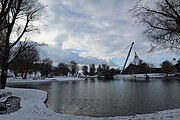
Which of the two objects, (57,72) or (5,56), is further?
(57,72)

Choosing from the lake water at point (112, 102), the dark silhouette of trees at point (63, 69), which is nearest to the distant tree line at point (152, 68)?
the dark silhouette of trees at point (63, 69)

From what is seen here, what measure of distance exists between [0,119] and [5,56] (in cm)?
1787

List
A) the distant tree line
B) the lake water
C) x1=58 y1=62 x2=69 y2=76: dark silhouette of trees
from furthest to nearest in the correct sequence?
x1=58 y1=62 x2=69 y2=76: dark silhouette of trees
the distant tree line
the lake water

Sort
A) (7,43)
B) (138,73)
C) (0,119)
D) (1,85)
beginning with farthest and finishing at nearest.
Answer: (138,73) < (1,85) < (7,43) < (0,119)

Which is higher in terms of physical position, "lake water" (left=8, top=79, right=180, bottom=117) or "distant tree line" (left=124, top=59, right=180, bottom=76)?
Answer: "distant tree line" (left=124, top=59, right=180, bottom=76)

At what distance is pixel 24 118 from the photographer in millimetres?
13945

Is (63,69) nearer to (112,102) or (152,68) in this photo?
(152,68)

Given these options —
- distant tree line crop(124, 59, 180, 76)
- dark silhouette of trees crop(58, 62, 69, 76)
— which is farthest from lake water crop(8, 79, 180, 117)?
dark silhouette of trees crop(58, 62, 69, 76)

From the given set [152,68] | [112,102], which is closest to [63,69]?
[152,68]

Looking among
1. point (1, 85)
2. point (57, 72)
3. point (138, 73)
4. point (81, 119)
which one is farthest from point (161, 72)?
point (81, 119)

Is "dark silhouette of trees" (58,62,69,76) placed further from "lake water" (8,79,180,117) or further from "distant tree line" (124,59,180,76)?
"lake water" (8,79,180,117)

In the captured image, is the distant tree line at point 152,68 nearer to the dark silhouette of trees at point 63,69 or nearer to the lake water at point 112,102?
the dark silhouette of trees at point 63,69

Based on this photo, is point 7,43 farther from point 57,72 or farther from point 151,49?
point 57,72

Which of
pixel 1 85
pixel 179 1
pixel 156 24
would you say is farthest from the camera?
pixel 1 85
